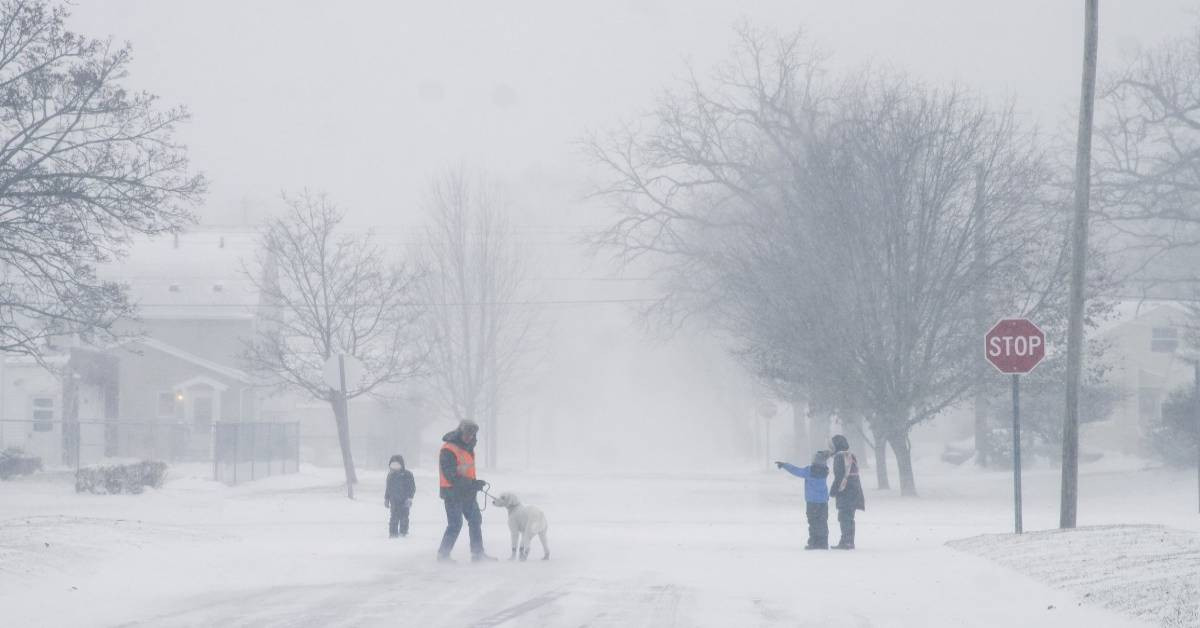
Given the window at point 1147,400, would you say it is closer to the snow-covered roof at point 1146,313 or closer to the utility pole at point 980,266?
the snow-covered roof at point 1146,313

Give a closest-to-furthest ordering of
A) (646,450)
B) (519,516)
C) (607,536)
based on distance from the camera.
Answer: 1. (519,516)
2. (607,536)
3. (646,450)

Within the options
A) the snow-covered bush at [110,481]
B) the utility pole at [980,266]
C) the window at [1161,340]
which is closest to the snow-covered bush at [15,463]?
the snow-covered bush at [110,481]

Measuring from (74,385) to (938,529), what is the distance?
38276mm

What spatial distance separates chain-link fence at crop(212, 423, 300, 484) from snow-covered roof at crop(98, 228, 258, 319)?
57.1ft

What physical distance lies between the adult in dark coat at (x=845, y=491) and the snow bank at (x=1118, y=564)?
1285 mm

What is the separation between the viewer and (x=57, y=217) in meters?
21.3

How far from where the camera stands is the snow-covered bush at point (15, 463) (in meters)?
39.8

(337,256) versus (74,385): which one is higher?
(337,256)

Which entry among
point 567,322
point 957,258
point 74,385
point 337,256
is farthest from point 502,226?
point 567,322

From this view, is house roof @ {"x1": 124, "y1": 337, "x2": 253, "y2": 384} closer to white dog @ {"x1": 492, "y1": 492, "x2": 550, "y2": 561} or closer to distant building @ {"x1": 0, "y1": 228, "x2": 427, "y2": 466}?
distant building @ {"x1": 0, "y1": 228, "x2": 427, "y2": 466}

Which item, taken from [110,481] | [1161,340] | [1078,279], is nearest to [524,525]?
[1078,279]

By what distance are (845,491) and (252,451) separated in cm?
2614

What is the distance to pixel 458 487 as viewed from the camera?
635 inches

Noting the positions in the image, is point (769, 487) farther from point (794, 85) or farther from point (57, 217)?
point (57, 217)
